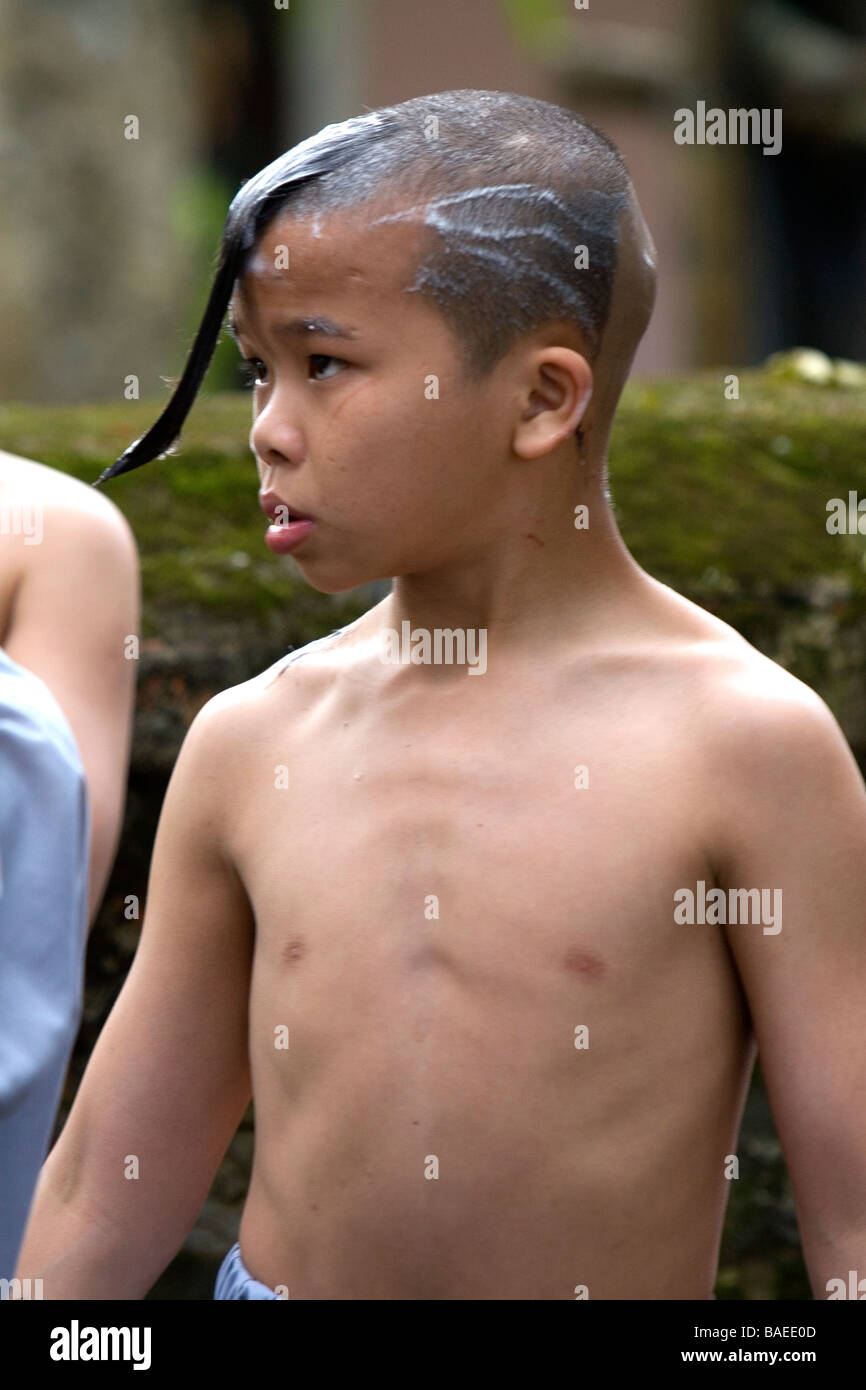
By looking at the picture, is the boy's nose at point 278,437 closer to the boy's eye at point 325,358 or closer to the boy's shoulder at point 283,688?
the boy's eye at point 325,358

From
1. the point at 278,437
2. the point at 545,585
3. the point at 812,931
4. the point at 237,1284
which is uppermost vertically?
the point at 278,437

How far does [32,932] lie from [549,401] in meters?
0.63

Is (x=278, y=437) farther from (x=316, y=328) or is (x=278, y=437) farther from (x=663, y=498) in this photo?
(x=663, y=498)

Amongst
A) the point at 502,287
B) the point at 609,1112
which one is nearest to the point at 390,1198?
the point at 609,1112

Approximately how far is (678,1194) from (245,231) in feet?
2.99

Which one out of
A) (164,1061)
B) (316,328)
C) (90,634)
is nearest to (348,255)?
(316,328)

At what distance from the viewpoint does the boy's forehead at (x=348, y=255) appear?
1.50 meters

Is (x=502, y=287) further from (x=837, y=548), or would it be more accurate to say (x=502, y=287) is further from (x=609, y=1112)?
(x=837, y=548)

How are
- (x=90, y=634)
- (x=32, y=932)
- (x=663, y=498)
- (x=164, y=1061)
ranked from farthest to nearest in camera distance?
(x=663, y=498)
(x=90, y=634)
(x=164, y=1061)
(x=32, y=932)

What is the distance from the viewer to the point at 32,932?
138cm

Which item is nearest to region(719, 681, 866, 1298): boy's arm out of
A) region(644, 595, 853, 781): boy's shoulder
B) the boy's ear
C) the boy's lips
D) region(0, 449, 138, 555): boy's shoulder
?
region(644, 595, 853, 781): boy's shoulder

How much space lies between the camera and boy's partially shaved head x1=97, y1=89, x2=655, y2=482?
4.99ft

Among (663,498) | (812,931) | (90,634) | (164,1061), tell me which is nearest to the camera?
(812,931)

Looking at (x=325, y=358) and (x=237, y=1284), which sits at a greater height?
(x=325, y=358)
